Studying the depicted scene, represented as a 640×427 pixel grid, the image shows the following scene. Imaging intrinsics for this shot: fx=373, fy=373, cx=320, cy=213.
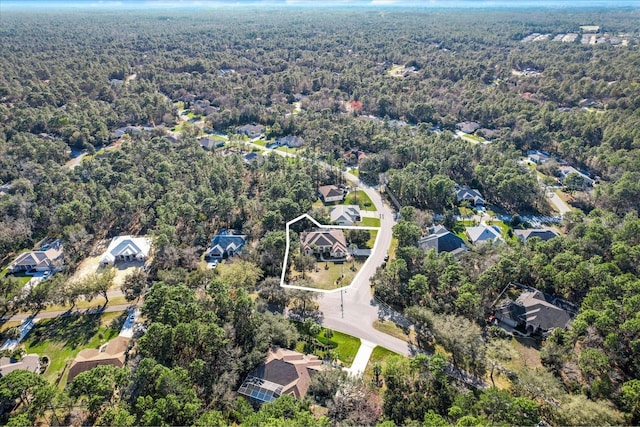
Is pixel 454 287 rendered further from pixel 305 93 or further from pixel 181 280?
pixel 305 93

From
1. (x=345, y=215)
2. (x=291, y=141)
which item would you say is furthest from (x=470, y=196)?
(x=291, y=141)

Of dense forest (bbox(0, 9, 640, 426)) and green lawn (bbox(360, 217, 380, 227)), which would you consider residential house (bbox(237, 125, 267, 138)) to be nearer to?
dense forest (bbox(0, 9, 640, 426))

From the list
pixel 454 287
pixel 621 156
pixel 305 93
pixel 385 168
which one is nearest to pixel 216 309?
pixel 454 287

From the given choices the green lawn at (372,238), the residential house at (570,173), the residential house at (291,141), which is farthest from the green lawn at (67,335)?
the residential house at (570,173)

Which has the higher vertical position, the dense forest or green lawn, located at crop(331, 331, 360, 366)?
the dense forest

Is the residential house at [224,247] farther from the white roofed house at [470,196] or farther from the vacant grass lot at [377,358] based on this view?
the white roofed house at [470,196]

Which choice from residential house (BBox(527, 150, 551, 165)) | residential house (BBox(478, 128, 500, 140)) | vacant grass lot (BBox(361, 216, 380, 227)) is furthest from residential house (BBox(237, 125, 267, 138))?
residential house (BBox(527, 150, 551, 165))
